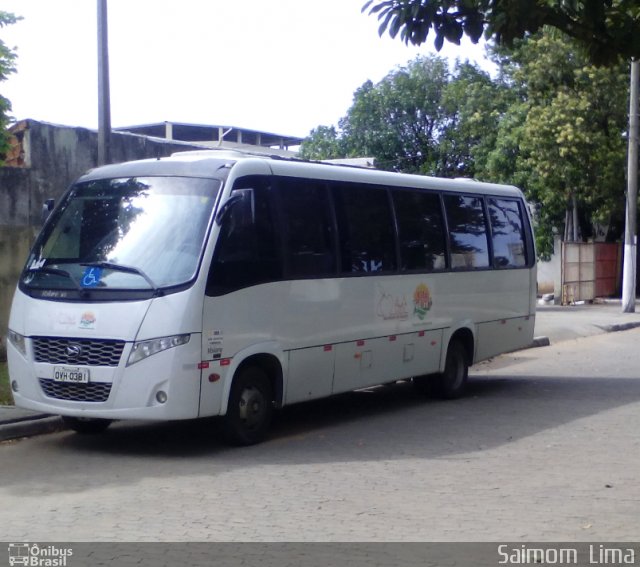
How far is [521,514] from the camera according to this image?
7.35 m

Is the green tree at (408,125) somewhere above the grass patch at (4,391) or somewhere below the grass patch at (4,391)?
above

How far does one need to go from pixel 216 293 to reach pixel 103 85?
429cm

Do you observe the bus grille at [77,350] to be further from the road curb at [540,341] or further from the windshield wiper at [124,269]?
the road curb at [540,341]

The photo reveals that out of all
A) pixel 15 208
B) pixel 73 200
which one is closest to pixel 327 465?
pixel 73 200

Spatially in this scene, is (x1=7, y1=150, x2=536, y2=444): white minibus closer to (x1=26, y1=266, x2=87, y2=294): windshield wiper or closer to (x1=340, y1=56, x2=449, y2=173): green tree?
(x1=26, y1=266, x2=87, y2=294): windshield wiper

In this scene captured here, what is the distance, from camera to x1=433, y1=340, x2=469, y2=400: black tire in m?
13.4

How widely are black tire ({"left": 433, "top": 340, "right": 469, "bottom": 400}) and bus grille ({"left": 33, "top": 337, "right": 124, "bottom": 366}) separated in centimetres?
537

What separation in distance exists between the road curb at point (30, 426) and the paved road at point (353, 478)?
5.1 inches

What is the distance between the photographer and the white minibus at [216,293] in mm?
9195

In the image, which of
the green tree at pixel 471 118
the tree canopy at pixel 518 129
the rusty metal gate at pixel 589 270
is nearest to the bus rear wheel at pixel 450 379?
the tree canopy at pixel 518 129

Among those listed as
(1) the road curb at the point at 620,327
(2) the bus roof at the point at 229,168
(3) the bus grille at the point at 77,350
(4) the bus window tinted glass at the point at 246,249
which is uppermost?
(2) the bus roof at the point at 229,168

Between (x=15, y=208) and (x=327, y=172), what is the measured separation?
8159mm

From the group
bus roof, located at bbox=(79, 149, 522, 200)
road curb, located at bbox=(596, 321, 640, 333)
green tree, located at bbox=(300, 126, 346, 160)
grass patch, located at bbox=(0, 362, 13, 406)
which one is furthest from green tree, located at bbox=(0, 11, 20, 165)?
green tree, located at bbox=(300, 126, 346, 160)

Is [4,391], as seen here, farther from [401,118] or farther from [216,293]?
[401,118]
